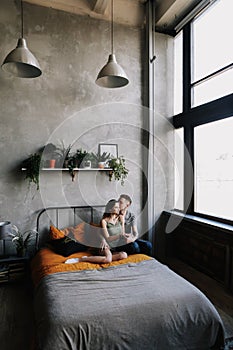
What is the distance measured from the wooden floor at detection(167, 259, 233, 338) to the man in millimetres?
662

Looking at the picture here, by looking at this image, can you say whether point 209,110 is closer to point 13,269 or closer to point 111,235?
point 111,235

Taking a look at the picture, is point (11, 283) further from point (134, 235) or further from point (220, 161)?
point (220, 161)

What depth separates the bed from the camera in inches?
66.0

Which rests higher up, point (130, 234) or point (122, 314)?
point (130, 234)

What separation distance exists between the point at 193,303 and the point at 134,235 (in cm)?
158

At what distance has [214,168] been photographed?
341 cm

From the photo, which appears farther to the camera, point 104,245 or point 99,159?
point 99,159

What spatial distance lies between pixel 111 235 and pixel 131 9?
3563mm

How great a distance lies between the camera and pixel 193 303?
1967 mm

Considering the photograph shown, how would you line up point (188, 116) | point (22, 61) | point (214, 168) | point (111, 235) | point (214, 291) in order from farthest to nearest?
point (188, 116) < point (214, 168) < point (111, 235) < point (214, 291) < point (22, 61)

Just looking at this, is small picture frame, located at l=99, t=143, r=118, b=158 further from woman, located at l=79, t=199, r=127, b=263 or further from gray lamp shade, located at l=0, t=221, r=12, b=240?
gray lamp shade, located at l=0, t=221, r=12, b=240

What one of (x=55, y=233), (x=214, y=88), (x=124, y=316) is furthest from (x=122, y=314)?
(x=214, y=88)

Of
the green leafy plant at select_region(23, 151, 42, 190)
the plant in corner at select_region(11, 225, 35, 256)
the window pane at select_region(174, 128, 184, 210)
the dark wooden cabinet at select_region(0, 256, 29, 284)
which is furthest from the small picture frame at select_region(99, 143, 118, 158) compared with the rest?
the dark wooden cabinet at select_region(0, 256, 29, 284)

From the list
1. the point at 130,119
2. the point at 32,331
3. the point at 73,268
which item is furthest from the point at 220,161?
the point at 32,331
